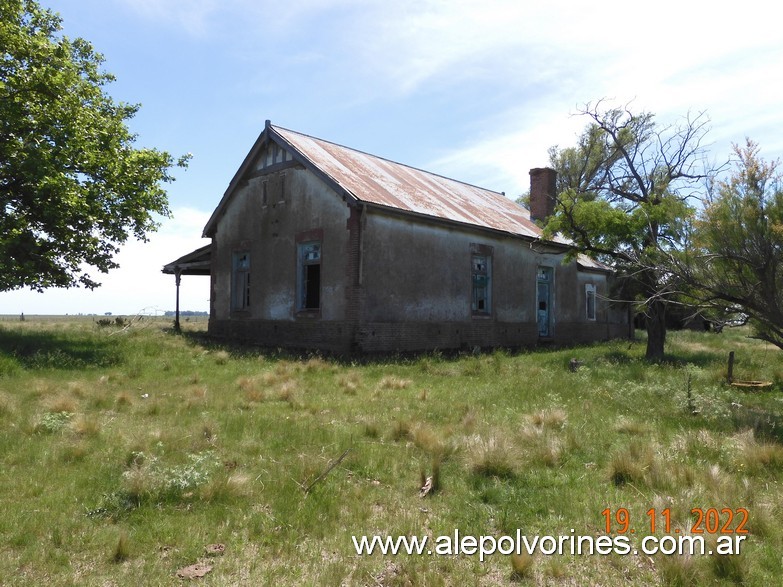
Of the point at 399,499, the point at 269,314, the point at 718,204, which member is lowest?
the point at 399,499

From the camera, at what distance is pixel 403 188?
1922 cm

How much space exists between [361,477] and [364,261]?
1063 cm

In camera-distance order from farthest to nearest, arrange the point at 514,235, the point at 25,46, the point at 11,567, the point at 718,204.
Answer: the point at 514,235 < the point at 25,46 < the point at 718,204 < the point at 11,567

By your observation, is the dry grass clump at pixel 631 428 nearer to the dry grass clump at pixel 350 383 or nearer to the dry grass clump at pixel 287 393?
the dry grass clump at pixel 350 383

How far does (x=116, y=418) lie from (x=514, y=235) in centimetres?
1581

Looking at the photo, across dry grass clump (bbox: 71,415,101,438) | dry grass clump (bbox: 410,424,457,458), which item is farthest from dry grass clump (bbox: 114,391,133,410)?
dry grass clump (bbox: 410,424,457,458)

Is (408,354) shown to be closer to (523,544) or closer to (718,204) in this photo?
(718,204)

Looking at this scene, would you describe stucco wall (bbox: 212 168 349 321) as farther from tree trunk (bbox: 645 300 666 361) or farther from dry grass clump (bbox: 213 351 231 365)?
tree trunk (bbox: 645 300 666 361)

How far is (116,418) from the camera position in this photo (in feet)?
24.7

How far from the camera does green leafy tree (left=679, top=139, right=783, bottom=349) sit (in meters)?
8.12

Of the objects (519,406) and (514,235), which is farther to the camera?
(514,235)

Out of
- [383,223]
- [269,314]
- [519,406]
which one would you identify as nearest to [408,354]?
[383,223]

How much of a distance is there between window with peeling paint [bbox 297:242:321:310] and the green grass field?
7.25 metres

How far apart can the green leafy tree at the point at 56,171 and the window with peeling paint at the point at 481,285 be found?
11.1 metres
